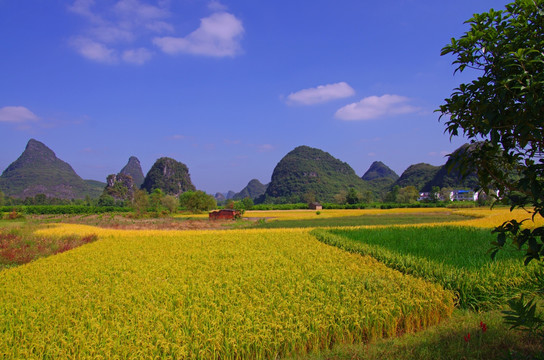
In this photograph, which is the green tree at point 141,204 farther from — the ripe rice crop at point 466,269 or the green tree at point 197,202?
the ripe rice crop at point 466,269

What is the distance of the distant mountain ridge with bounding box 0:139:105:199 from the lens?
12925cm

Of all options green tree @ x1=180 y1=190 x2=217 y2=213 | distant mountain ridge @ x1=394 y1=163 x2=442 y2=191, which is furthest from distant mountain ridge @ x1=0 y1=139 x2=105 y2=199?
distant mountain ridge @ x1=394 y1=163 x2=442 y2=191

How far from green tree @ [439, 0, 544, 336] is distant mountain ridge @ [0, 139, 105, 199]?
13616 centimetres

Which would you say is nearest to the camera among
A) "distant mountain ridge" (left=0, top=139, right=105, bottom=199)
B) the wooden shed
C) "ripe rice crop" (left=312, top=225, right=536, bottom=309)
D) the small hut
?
"ripe rice crop" (left=312, top=225, right=536, bottom=309)

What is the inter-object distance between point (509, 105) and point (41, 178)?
16838cm

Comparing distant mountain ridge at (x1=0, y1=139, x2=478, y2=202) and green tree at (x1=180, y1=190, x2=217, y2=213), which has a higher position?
distant mountain ridge at (x1=0, y1=139, x2=478, y2=202)

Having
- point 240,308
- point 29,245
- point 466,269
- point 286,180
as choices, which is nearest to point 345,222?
point 466,269

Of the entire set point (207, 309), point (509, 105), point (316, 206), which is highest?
point (509, 105)

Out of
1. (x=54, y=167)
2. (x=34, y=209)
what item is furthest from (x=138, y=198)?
(x=54, y=167)

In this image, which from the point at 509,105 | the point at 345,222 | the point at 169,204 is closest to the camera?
the point at 509,105

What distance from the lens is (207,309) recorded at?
199 inches

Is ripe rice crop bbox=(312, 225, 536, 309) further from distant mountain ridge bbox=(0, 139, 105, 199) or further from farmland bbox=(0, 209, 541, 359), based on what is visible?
distant mountain ridge bbox=(0, 139, 105, 199)

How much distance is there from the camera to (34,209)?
54.2 meters

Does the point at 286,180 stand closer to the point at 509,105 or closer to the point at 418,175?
the point at 418,175
